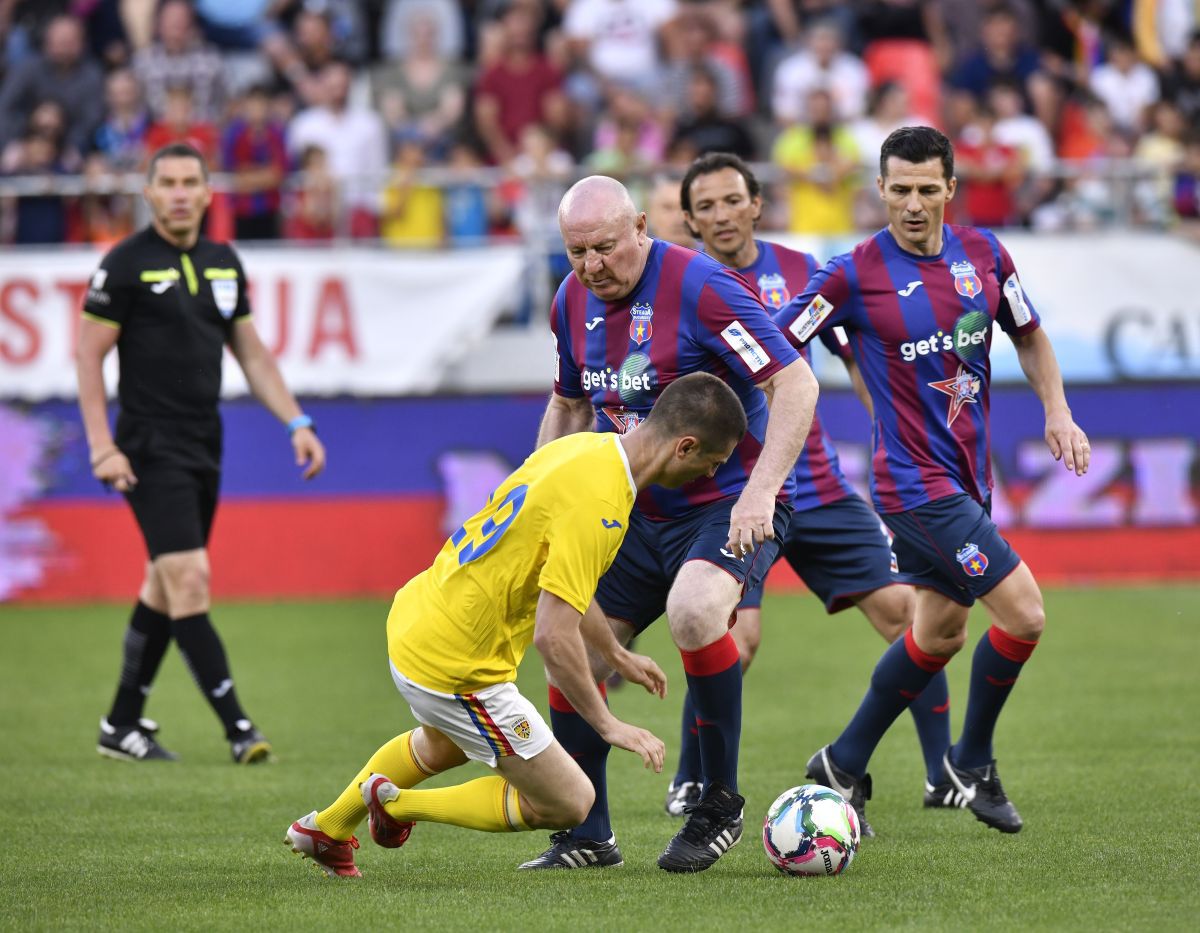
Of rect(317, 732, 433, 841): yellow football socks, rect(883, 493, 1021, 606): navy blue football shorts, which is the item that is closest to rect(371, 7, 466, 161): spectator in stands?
rect(883, 493, 1021, 606): navy blue football shorts

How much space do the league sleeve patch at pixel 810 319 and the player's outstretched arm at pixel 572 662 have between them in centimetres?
184

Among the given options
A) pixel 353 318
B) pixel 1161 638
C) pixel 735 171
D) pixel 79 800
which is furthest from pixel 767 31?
pixel 79 800

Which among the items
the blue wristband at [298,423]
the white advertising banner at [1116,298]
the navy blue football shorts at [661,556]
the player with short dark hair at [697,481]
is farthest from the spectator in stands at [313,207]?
the navy blue football shorts at [661,556]

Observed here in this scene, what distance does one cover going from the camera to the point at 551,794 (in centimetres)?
548

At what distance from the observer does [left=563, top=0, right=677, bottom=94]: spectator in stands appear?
17.5 m

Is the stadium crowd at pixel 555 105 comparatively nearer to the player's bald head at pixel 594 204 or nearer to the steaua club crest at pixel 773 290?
the steaua club crest at pixel 773 290

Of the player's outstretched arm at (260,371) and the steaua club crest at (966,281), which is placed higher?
the steaua club crest at (966,281)

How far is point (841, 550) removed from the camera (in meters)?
7.23

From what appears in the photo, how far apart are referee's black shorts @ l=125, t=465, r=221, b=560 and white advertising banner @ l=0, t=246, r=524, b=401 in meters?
6.04

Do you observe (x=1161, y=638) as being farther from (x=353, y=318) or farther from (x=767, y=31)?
(x=767, y=31)

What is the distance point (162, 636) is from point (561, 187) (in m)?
7.52

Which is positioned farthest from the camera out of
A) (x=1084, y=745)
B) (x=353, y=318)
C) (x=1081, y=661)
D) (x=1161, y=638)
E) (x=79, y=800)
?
(x=353, y=318)

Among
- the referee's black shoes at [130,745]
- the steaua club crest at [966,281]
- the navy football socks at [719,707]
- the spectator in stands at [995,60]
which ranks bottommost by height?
the referee's black shoes at [130,745]

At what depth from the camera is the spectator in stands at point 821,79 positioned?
16.9 metres
